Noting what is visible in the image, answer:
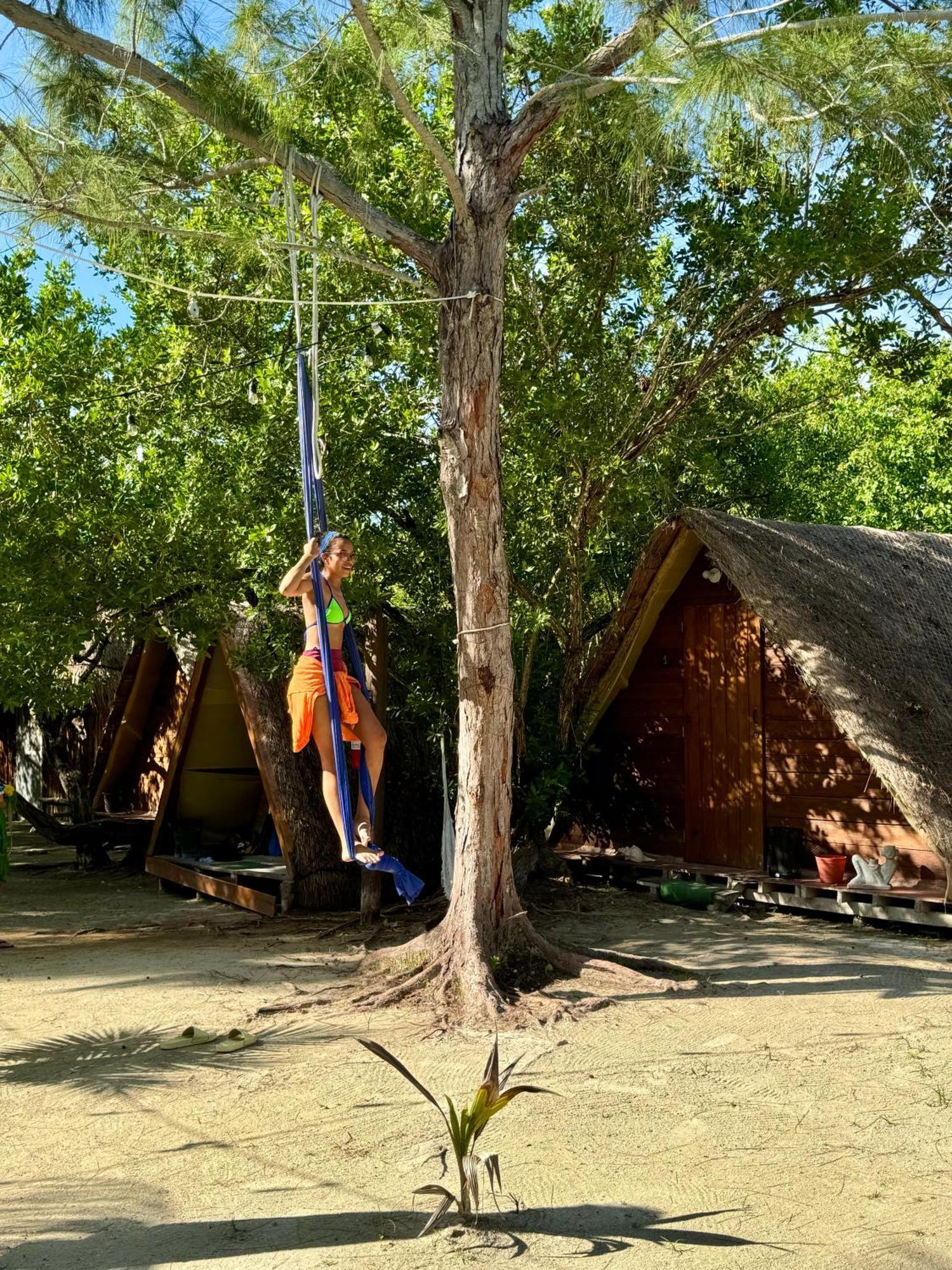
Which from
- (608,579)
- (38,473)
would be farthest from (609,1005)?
(608,579)

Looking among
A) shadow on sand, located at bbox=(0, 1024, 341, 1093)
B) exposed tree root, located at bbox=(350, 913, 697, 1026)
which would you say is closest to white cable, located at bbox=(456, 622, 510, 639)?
exposed tree root, located at bbox=(350, 913, 697, 1026)

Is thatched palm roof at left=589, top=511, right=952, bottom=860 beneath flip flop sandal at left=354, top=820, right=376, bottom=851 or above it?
above

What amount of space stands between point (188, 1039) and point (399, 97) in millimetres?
4546

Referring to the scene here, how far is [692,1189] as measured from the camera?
389cm

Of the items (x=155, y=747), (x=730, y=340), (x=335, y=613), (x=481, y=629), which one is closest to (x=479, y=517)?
(x=481, y=629)

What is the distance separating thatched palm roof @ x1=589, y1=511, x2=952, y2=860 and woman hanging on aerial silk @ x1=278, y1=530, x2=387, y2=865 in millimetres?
3367

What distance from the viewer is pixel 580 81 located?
6.07 m

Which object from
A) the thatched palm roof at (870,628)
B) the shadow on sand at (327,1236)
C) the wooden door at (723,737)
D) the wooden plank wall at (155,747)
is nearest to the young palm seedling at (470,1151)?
the shadow on sand at (327,1236)

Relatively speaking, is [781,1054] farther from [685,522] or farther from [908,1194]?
[685,522]

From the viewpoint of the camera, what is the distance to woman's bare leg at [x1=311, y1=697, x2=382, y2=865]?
5.68 m

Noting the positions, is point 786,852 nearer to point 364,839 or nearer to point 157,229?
point 364,839

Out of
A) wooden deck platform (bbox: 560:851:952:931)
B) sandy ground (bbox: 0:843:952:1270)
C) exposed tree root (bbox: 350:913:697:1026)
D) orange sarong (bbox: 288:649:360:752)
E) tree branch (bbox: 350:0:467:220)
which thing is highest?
tree branch (bbox: 350:0:467:220)

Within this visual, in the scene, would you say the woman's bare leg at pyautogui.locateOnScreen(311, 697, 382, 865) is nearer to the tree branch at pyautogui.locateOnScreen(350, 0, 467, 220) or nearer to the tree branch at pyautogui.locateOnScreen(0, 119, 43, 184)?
the tree branch at pyautogui.locateOnScreen(350, 0, 467, 220)

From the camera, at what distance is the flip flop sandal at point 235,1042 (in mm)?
5566
